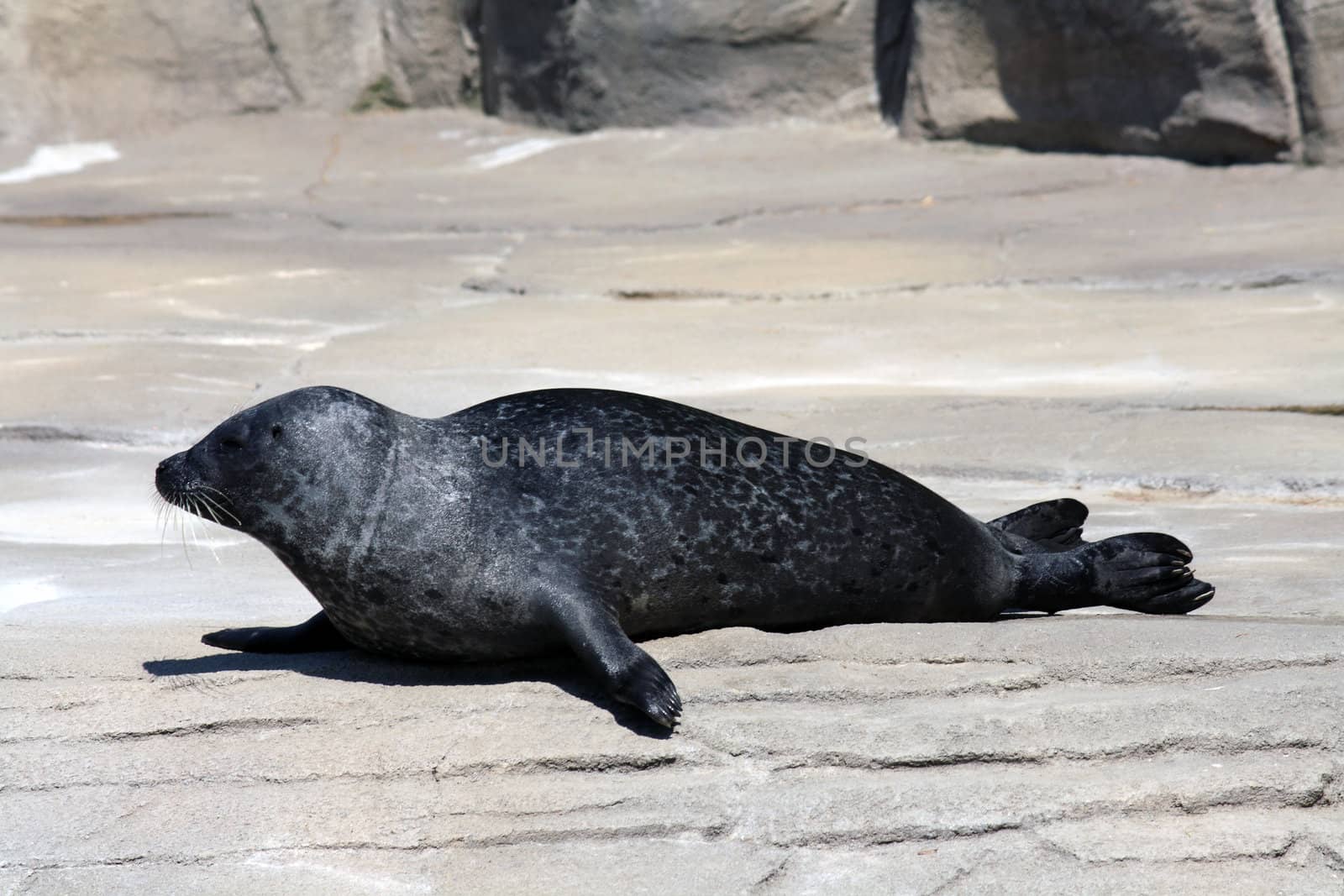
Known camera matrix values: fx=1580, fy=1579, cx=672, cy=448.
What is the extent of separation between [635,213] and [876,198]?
161 cm

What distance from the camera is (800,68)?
40.8 feet

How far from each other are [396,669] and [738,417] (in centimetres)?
294

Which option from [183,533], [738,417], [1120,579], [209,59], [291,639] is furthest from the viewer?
[209,59]

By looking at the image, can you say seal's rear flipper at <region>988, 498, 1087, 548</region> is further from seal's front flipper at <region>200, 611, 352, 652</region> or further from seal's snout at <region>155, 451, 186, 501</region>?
seal's snout at <region>155, 451, 186, 501</region>

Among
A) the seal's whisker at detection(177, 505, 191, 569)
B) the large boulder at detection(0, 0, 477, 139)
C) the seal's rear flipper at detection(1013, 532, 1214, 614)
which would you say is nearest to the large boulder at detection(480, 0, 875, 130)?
the large boulder at detection(0, 0, 477, 139)

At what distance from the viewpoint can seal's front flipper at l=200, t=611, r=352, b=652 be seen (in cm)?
387

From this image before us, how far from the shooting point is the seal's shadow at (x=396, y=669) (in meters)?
3.55

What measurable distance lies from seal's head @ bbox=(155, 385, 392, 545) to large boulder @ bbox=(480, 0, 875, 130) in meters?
9.33

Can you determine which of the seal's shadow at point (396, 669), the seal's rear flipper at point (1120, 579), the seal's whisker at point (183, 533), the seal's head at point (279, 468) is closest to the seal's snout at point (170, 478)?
the seal's head at point (279, 468)

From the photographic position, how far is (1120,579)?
4148 mm

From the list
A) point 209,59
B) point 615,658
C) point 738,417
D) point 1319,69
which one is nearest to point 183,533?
point 615,658

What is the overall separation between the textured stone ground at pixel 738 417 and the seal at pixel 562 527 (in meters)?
0.13

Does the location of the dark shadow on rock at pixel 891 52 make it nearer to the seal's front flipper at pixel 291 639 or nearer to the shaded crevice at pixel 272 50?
the shaded crevice at pixel 272 50

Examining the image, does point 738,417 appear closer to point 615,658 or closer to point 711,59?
point 615,658
